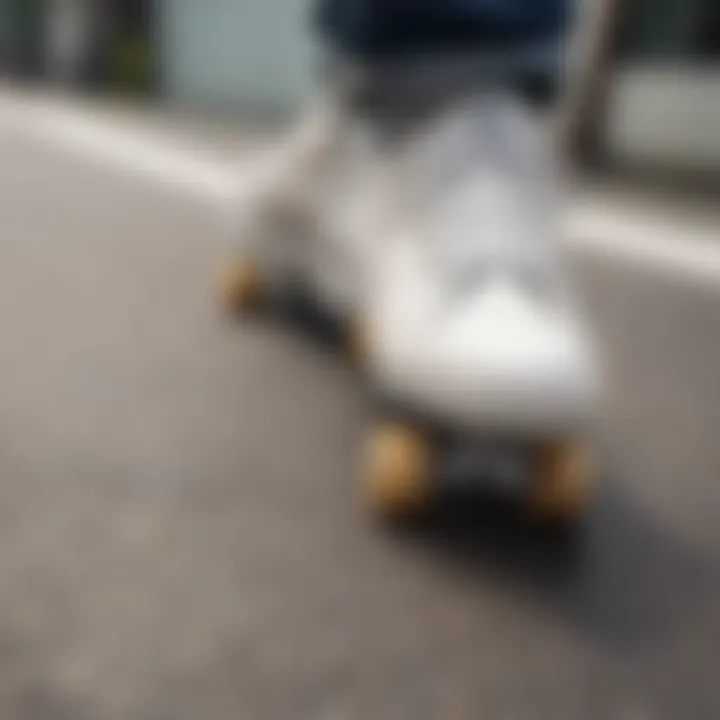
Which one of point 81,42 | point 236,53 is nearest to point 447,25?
point 236,53

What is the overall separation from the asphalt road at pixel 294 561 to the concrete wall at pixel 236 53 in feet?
5.60

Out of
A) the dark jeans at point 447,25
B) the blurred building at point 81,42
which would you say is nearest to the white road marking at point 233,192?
the dark jeans at point 447,25

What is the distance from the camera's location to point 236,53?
2.71 meters

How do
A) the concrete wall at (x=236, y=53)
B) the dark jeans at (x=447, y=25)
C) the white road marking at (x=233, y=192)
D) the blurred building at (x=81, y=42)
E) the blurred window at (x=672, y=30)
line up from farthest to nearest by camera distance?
the blurred building at (x=81, y=42) < the concrete wall at (x=236, y=53) < the blurred window at (x=672, y=30) < the white road marking at (x=233, y=192) < the dark jeans at (x=447, y=25)

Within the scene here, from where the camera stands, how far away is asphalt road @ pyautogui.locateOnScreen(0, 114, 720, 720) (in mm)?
362

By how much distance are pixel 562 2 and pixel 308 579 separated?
41 centimetres

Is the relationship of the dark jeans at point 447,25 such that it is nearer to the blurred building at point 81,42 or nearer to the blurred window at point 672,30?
the blurred window at point 672,30

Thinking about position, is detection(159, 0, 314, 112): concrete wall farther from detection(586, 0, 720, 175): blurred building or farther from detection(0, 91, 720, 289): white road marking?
detection(586, 0, 720, 175): blurred building

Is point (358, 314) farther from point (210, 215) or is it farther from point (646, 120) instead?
point (646, 120)

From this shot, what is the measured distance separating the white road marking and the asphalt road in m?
0.25

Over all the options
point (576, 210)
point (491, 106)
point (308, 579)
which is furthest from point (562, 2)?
point (576, 210)

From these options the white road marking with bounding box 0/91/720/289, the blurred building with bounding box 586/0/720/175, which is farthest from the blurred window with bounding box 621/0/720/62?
the white road marking with bounding box 0/91/720/289

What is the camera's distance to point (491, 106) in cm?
59

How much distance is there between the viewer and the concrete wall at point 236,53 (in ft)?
→ 8.05
